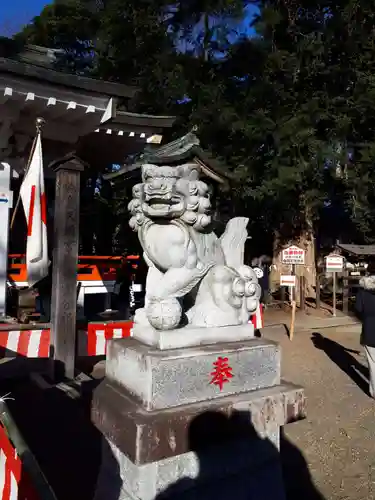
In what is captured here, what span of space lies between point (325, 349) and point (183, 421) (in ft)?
22.2

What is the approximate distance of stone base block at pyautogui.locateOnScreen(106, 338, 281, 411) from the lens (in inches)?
83.2

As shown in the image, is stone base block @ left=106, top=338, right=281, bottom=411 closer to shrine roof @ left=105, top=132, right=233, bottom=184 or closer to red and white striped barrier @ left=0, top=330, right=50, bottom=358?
shrine roof @ left=105, top=132, right=233, bottom=184

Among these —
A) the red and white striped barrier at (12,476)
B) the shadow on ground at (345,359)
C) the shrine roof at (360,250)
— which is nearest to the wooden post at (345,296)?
the shrine roof at (360,250)

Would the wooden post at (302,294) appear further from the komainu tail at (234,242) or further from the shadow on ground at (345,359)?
the komainu tail at (234,242)

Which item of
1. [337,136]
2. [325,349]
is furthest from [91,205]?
[325,349]

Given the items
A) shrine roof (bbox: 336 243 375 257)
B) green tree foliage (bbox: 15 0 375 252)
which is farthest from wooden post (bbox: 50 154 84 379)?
shrine roof (bbox: 336 243 375 257)

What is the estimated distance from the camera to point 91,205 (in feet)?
45.3

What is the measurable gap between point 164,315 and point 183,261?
1.18ft

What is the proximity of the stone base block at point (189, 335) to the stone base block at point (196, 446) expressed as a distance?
13.3 inches

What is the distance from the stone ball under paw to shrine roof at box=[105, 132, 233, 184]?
0.98m

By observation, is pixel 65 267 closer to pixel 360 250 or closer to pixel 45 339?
pixel 45 339

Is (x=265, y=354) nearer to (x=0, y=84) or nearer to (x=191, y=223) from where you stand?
(x=191, y=223)

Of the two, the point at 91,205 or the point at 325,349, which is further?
the point at 91,205

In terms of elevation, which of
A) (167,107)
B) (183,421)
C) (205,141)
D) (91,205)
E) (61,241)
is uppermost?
(167,107)
